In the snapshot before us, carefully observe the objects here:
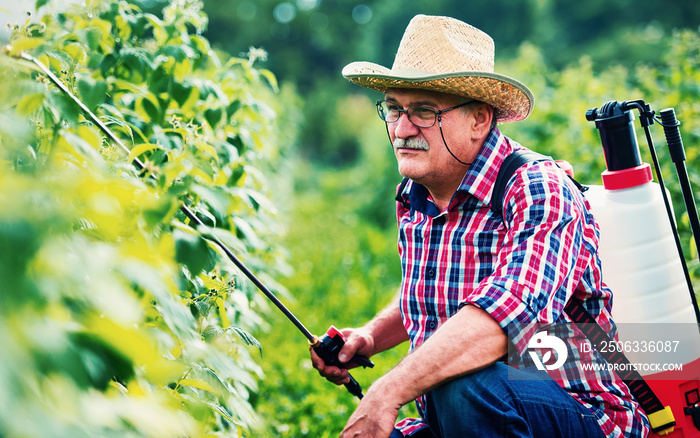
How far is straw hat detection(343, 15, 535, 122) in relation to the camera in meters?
2.29

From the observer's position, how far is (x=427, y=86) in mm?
2320

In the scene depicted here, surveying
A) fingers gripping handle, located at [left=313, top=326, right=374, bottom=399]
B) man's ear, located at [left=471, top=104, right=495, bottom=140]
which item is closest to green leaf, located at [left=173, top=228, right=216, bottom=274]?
fingers gripping handle, located at [left=313, top=326, right=374, bottom=399]

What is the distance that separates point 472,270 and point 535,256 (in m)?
0.35

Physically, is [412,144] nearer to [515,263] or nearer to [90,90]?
[515,263]

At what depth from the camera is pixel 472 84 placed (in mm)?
2311

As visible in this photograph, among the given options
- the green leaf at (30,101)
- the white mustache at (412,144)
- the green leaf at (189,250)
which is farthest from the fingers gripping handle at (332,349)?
the green leaf at (30,101)

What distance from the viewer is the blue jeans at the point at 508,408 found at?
1.86 meters

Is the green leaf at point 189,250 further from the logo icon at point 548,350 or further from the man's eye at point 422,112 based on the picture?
the man's eye at point 422,112

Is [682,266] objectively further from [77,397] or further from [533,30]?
[533,30]

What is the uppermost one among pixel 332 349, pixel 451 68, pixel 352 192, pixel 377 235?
pixel 352 192

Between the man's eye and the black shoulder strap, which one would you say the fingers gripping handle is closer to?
the black shoulder strap

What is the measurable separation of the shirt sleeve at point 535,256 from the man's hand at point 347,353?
684mm

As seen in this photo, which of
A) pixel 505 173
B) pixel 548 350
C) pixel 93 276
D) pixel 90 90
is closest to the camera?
pixel 93 276

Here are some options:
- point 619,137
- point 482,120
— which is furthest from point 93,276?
point 619,137
